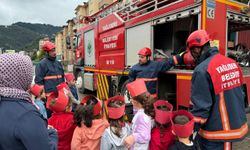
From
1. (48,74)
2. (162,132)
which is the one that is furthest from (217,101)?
(48,74)

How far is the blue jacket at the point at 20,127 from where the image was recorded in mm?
1242

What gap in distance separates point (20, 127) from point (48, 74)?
3.13 metres

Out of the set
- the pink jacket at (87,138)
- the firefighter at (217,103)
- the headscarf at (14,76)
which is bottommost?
the pink jacket at (87,138)

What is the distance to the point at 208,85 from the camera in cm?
218

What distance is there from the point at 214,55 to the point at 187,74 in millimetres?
1435

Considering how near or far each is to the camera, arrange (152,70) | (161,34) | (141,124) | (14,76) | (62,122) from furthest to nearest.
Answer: (161,34) → (152,70) → (62,122) → (141,124) → (14,76)

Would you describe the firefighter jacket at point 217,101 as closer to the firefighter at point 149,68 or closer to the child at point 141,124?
the child at point 141,124

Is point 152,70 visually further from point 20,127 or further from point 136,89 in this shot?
point 20,127

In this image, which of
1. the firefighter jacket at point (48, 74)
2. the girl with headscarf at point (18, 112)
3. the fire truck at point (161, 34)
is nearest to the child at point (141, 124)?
the girl with headscarf at point (18, 112)

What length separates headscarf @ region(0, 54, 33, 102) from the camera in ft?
4.36

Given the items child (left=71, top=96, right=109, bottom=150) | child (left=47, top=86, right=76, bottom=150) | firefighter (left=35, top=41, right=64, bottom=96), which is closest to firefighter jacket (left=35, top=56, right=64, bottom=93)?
firefighter (left=35, top=41, right=64, bottom=96)

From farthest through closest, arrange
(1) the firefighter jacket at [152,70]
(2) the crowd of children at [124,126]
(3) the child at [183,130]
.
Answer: (1) the firefighter jacket at [152,70]
(2) the crowd of children at [124,126]
(3) the child at [183,130]

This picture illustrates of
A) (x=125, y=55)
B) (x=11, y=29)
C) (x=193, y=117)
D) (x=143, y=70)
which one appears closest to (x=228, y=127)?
(x=193, y=117)

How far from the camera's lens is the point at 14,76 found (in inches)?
53.0
